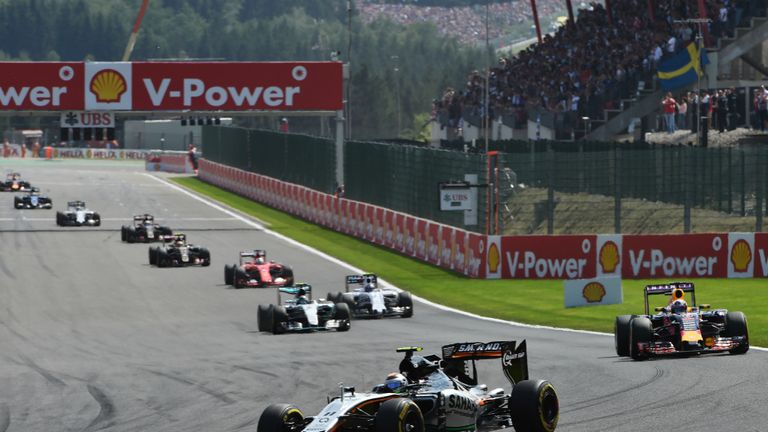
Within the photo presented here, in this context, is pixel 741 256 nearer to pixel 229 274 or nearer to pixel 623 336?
pixel 229 274

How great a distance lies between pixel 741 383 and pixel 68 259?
1056 inches

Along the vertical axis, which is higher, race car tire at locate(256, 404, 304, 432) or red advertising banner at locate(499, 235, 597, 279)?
race car tire at locate(256, 404, 304, 432)

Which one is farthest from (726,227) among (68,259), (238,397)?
(238,397)

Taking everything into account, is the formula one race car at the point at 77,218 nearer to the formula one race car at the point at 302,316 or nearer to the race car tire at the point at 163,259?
the race car tire at the point at 163,259

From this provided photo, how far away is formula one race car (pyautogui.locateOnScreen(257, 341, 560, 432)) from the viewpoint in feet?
42.9

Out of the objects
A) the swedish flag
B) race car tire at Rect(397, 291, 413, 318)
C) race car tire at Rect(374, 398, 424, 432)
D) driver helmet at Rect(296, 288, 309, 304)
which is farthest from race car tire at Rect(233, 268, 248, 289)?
the swedish flag

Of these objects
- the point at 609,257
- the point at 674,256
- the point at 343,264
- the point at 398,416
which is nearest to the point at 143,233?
the point at 343,264

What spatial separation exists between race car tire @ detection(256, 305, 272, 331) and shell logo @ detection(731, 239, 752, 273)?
13772 millimetres

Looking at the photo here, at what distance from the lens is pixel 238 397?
1797 centimetres

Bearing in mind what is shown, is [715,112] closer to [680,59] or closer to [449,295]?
[680,59]

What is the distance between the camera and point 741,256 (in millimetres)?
35094

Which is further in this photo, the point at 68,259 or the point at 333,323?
the point at 68,259

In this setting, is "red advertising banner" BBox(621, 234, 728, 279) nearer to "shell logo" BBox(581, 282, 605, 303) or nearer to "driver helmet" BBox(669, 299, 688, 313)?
"shell logo" BBox(581, 282, 605, 303)

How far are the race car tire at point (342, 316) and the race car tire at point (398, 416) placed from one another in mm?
12532
